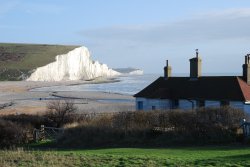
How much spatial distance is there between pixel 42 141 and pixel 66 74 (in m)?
154

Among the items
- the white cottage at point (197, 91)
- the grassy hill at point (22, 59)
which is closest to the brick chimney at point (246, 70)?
the white cottage at point (197, 91)

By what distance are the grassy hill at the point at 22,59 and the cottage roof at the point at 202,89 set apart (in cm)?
12581

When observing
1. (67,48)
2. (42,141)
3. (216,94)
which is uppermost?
(67,48)

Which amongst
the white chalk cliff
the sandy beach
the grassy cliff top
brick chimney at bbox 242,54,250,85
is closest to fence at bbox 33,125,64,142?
the sandy beach

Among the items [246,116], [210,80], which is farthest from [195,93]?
[246,116]

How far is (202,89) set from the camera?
33500mm

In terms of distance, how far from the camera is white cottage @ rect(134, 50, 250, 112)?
100 ft

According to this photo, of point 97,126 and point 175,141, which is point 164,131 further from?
point 97,126

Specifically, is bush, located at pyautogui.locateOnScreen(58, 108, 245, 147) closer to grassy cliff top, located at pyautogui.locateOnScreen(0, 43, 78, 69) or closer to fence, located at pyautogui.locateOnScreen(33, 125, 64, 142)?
fence, located at pyautogui.locateOnScreen(33, 125, 64, 142)

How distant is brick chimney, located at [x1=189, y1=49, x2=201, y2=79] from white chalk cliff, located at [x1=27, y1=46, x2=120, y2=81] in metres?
127

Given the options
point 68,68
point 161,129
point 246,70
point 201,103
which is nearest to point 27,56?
point 68,68

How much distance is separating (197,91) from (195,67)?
8.17ft

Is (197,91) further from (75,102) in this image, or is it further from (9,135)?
(75,102)

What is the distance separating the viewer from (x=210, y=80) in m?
33.9
